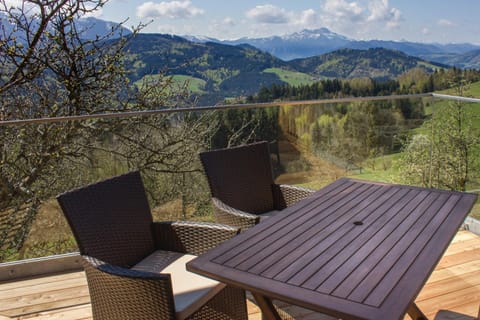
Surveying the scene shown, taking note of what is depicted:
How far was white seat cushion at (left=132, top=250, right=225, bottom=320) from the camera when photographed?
1809mm

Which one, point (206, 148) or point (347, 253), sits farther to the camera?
point (206, 148)

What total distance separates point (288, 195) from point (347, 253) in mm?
1530

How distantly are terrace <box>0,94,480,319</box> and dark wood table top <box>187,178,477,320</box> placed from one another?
0.84 m

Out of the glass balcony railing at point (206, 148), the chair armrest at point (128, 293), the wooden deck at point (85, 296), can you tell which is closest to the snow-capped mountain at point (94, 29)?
the glass balcony railing at point (206, 148)

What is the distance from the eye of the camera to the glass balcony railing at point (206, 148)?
316cm

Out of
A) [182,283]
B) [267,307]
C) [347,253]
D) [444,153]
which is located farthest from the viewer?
[444,153]

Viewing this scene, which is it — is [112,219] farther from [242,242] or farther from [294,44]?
[294,44]

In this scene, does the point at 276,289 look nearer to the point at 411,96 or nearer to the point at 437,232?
the point at 437,232

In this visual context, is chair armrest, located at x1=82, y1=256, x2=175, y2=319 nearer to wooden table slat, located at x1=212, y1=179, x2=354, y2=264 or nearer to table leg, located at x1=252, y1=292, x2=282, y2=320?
wooden table slat, located at x1=212, y1=179, x2=354, y2=264

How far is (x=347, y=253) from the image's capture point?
5.04 feet

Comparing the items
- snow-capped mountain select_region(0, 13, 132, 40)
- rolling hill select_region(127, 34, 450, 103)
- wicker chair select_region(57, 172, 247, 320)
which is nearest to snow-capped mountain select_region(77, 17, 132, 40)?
snow-capped mountain select_region(0, 13, 132, 40)

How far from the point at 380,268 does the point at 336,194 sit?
3.07ft

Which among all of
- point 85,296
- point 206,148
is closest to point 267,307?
point 85,296

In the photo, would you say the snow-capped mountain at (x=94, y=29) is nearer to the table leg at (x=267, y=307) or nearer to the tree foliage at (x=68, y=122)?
the tree foliage at (x=68, y=122)
